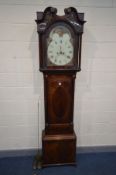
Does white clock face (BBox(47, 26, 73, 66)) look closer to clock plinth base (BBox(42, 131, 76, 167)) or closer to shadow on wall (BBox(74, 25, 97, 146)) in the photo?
shadow on wall (BBox(74, 25, 97, 146))

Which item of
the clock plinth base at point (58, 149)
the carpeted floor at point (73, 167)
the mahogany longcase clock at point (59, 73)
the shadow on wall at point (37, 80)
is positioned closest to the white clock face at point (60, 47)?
the mahogany longcase clock at point (59, 73)

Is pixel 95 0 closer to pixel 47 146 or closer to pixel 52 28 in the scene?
pixel 52 28

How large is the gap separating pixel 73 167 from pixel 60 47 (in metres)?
1.42

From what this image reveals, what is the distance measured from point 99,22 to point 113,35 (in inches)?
9.0

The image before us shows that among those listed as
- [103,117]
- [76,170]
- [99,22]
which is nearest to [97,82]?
[103,117]

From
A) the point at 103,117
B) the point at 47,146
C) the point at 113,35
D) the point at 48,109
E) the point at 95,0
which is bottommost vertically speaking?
the point at 47,146

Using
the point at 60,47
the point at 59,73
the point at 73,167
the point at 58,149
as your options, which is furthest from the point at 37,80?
the point at 73,167

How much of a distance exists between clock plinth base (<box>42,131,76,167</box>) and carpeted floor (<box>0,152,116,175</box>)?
88mm

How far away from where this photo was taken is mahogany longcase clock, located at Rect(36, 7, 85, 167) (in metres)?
1.96

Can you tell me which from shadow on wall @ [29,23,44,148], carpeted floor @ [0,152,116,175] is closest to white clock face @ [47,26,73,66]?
shadow on wall @ [29,23,44,148]

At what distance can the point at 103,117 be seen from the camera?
2.64 metres

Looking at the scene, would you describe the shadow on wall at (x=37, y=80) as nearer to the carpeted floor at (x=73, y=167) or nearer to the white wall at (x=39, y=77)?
the white wall at (x=39, y=77)

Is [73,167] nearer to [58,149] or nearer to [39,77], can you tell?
[58,149]

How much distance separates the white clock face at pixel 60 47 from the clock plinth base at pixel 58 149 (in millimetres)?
844
